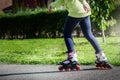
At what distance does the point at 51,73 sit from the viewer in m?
7.23

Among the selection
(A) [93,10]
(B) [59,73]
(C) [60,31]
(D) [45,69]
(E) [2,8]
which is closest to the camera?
(B) [59,73]

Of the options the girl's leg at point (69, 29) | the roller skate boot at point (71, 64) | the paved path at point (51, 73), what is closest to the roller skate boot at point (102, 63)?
the paved path at point (51, 73)

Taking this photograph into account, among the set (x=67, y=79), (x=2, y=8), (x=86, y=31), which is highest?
(x=2, y=8)

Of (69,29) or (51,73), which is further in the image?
(69,29)

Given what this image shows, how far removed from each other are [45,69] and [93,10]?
7710 millimetres

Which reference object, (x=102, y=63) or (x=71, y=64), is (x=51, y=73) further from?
(x=102, y=63)

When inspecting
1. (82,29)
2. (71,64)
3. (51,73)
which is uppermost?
(82,29)

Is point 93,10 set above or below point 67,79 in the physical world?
above

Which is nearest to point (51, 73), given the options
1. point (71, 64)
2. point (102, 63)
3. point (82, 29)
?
point (71, 64)

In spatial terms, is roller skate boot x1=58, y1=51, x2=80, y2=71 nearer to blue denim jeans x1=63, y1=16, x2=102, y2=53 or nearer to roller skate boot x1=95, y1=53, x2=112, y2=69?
blue denim jeans x1=63, y1=16, x2=102, y2=53

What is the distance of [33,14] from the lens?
22234mm

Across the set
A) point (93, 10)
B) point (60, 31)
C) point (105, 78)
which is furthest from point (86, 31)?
point (60, 31)

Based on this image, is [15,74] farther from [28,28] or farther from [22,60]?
[28,28]

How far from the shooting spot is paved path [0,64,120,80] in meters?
6.60
